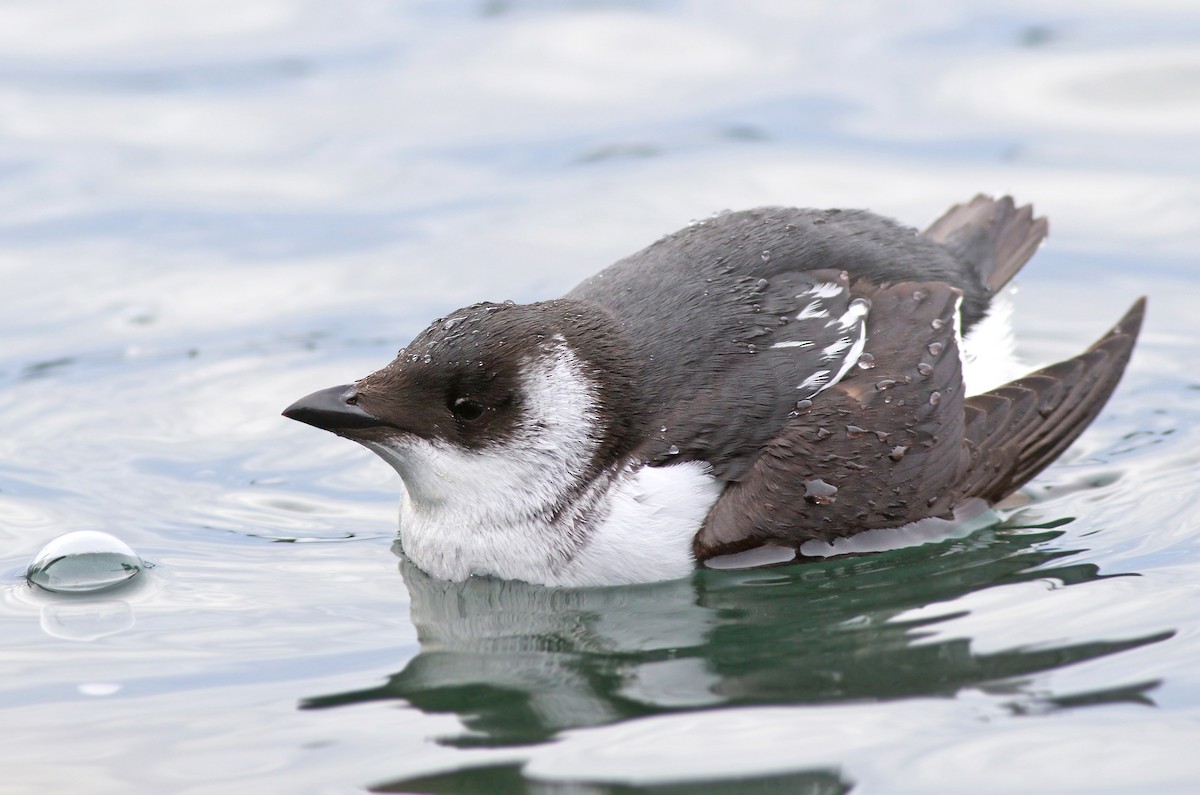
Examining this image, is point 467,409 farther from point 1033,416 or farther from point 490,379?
point 1033,416

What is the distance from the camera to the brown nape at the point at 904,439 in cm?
755

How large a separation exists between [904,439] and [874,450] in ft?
0.53

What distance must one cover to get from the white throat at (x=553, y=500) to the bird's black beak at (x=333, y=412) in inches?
7.6

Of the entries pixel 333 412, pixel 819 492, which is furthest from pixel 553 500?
pixel 819 492

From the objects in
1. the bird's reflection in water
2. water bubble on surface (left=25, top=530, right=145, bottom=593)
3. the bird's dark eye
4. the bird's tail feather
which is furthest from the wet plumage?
water bubble on surface (left=25, top=530, right=145, bottom=593)

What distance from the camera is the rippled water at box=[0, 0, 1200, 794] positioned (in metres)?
6.33

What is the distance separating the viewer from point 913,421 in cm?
780

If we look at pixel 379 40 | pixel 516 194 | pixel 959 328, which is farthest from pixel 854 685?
pixel 379 40

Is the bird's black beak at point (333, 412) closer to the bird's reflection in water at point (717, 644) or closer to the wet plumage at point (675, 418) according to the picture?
the wet plumage at point (675, 418)

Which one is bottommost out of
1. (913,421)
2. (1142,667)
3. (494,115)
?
(1142,667)

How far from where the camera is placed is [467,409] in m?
7.59

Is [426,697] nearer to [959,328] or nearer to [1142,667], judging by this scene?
[1142,667]

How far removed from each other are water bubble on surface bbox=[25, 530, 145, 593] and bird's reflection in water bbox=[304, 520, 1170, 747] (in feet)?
4.12

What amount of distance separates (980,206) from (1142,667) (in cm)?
342
